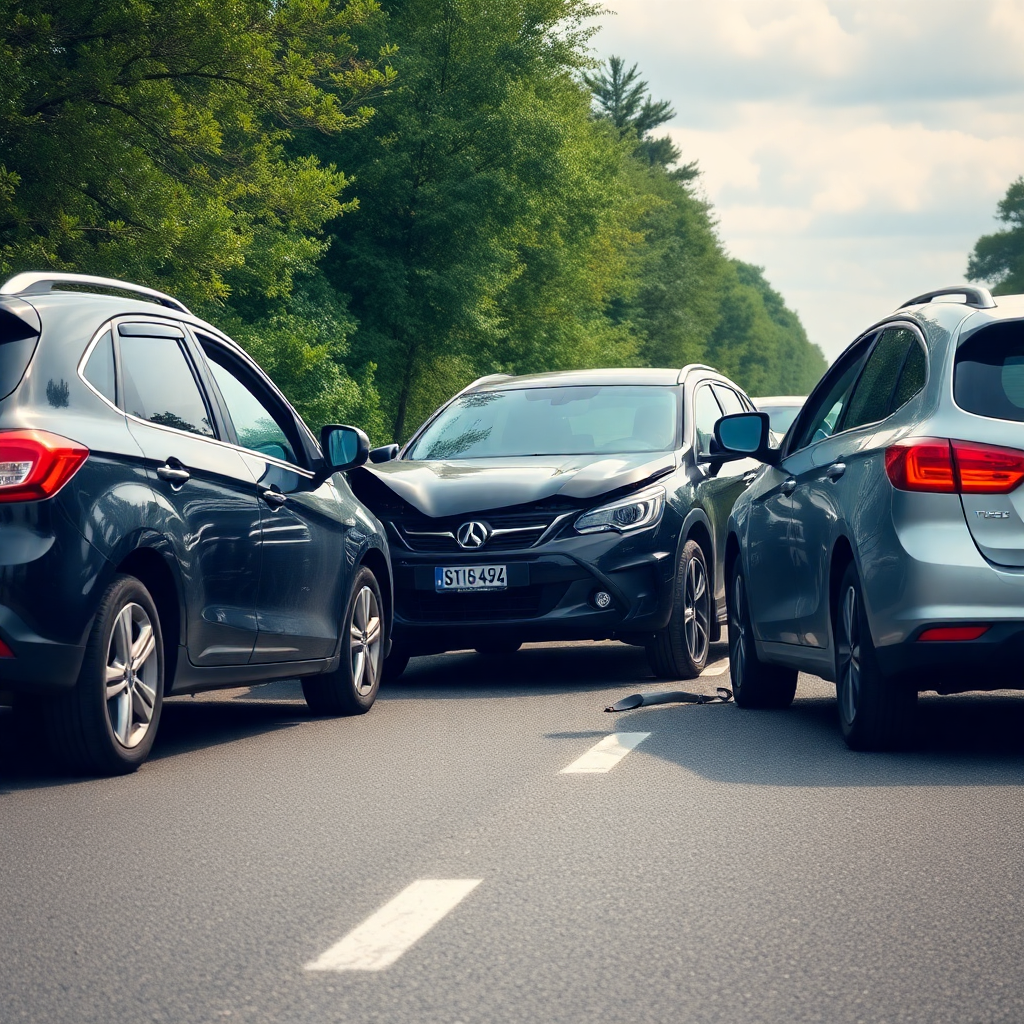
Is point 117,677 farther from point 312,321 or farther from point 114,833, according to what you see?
point 312,321

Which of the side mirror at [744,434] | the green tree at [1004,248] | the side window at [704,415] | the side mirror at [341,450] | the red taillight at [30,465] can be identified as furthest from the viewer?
the green tree at [1004,248]

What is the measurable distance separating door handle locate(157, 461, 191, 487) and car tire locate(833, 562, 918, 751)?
2631mm

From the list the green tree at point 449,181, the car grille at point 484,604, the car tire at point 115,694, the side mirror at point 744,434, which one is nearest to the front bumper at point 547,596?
the car grille at point 484,604

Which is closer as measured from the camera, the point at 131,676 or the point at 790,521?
the point at 131,676

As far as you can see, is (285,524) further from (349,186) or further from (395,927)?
(349,186)

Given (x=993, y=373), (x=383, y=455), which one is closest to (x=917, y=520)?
(x=993, y=373)

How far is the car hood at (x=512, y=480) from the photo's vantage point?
10844mm

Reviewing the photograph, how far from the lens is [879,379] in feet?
26.7

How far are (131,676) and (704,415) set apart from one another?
6256mm

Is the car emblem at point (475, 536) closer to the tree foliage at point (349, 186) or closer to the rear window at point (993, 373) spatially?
the rear window at point (993, 373)

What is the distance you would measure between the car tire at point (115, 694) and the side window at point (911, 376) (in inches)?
117

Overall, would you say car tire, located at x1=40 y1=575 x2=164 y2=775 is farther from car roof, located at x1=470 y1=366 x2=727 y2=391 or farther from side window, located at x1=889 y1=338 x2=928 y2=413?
car roof, located at x1=470 y1=366 x2=727 y2=391

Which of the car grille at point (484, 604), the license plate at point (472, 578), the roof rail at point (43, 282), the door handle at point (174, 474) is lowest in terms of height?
the car grille at point (484, 604)

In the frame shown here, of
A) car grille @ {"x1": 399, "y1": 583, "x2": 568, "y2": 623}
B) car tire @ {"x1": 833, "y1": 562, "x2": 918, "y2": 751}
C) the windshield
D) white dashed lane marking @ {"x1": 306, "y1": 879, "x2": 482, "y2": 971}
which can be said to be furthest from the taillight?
the windshield
